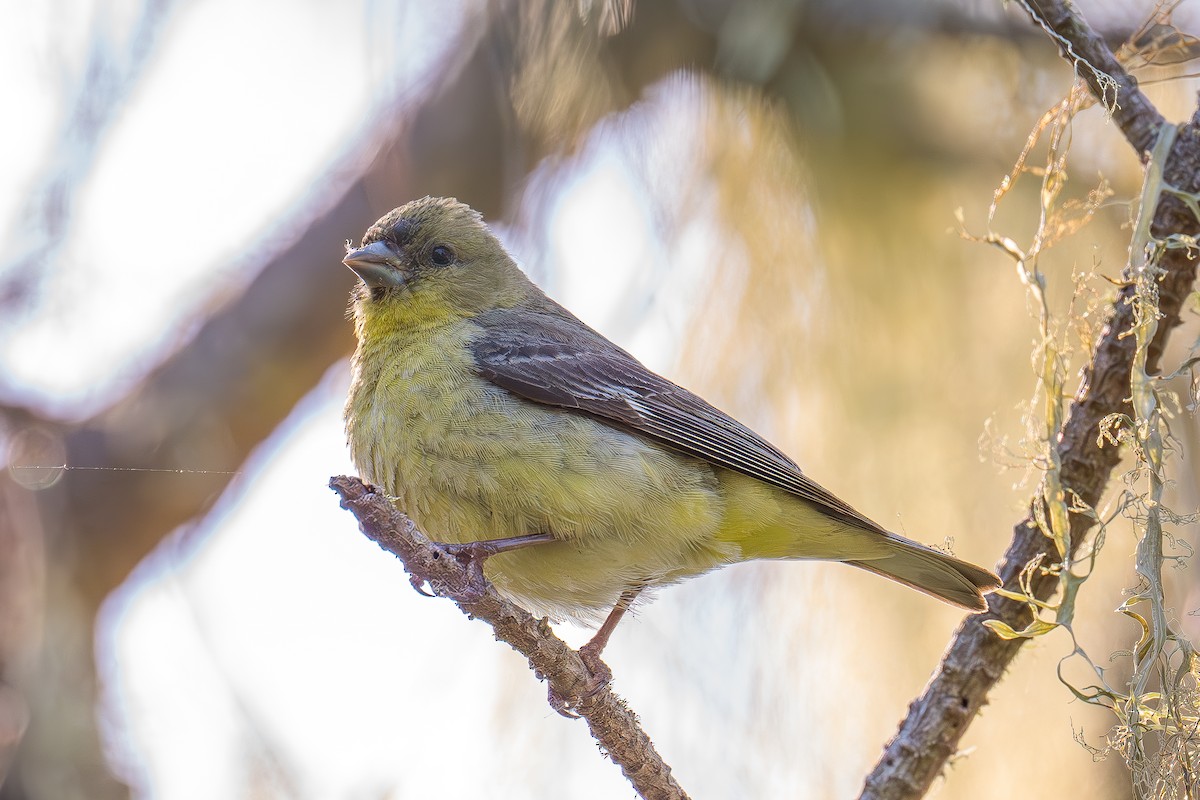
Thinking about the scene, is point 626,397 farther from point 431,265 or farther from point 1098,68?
point 1098,68

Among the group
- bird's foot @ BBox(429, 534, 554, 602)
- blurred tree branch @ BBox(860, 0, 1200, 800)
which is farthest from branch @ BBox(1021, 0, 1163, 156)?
bird's foot @ BBox(429, 534, 554, 602)

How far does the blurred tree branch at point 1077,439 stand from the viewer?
273 centimetres

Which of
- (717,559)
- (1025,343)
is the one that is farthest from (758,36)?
(717,559)

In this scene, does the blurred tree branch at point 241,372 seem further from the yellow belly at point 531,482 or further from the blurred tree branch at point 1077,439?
the blurred tree branch at point 1077,439

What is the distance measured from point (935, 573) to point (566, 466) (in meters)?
1.09

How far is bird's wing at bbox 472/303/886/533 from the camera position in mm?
3658

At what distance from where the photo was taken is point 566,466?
3.49 metres

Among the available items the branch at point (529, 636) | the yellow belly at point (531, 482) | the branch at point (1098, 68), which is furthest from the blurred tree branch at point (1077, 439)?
the yellow belly at point (531, 482)

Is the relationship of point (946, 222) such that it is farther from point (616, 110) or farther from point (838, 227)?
point (616, 110)

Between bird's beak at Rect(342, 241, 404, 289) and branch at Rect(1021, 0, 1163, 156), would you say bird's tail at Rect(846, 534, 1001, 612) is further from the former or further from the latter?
bird's beak at Rect(342, 241, 404, 289)

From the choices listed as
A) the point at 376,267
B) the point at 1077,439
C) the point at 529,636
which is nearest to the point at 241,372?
the point at 376,267

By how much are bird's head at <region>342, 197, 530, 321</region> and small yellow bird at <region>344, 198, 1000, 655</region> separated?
0.03ft

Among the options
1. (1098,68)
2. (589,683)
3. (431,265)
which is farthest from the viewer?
(431,265)

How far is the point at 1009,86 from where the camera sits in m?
4.39
